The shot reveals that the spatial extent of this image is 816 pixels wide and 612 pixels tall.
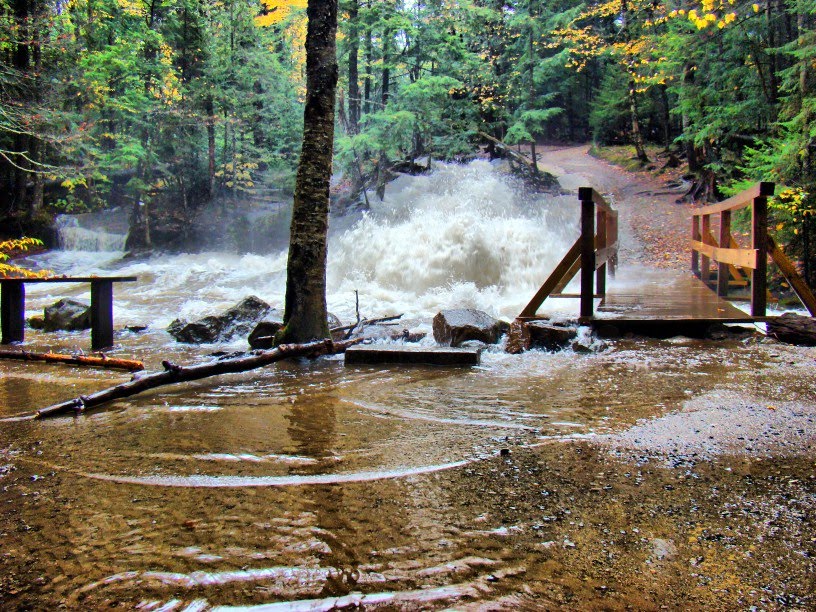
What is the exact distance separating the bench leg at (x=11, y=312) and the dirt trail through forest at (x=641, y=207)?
15.6 m

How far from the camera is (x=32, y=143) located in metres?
21.6

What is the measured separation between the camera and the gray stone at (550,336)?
766 cm

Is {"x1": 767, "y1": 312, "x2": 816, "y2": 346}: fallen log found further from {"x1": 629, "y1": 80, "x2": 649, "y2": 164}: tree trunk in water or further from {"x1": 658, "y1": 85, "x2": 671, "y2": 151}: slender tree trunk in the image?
{"x1": 658, "y1": 85, "x2": 671, "y2": 151}: slender tree trunk

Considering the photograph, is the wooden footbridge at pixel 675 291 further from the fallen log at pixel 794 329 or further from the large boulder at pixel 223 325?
the large boulder at pixel 223 325

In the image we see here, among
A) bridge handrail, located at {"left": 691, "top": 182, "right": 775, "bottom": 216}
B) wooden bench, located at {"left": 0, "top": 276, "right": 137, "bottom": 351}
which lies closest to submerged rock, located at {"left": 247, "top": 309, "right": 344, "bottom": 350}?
wooden bench, located at {"left": 0, "top": 276, "right": 137, "bottom": 351}

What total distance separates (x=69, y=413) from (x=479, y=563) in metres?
4.00

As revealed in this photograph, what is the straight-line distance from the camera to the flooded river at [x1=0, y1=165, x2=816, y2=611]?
211cm

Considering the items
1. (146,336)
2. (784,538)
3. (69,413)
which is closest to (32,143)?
(146,336)

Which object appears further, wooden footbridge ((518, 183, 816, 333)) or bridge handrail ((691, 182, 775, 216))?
wooden footbridge ((518, 183, 816, 333))

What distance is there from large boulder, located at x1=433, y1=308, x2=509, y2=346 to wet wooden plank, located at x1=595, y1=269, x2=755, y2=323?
1.61 meters

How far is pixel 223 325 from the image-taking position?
9781mm

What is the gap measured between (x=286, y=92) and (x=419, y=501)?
2688cm

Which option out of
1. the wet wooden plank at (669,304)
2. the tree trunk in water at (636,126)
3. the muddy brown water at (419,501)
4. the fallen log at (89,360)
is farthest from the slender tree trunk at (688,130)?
the fallen log at (89,360)

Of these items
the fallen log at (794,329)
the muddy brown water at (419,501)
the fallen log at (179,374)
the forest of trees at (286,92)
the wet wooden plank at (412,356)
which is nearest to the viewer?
the muddy brown water at (419,501)
